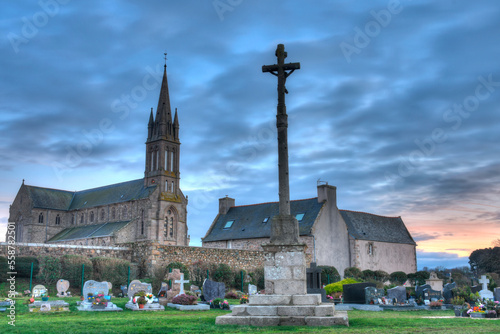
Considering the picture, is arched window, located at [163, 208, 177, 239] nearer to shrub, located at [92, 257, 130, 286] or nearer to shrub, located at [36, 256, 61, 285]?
shrub, located at [92, 257, 130, 286]

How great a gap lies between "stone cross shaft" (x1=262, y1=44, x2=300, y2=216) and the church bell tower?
58.1 meters

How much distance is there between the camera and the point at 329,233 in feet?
140

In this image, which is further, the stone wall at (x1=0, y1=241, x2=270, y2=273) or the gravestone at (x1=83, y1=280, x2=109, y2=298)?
the stone wall at (x1=0, y1=241, x2=270, y2=273)

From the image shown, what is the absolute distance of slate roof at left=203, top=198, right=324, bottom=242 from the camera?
4284 cm

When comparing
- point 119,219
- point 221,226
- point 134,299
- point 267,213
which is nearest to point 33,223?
point 119,219

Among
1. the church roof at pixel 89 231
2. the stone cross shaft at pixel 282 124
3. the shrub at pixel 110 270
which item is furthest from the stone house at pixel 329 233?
the stone cross shaft at pixel 282 124

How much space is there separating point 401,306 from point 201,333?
46.2 feet

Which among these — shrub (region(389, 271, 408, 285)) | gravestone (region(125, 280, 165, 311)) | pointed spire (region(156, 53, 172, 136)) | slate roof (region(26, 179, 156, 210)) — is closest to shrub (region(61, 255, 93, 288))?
gravestone (region(125, 280, 165, 311))

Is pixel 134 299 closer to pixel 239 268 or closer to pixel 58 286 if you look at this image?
pixel 58 286

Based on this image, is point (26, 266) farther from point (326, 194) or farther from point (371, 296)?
point (326, 194)

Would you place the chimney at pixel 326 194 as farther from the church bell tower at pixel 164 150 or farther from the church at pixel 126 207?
the church bell tower at pixel 164 150

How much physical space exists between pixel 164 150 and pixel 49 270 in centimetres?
A: 5224

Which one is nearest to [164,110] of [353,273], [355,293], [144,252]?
[353,273]

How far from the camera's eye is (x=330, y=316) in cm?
1184
